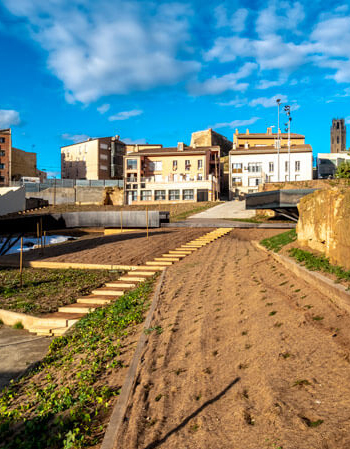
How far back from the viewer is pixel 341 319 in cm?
543

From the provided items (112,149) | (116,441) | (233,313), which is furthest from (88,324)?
(112,149)

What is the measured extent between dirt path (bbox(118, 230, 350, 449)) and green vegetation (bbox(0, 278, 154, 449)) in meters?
0.55

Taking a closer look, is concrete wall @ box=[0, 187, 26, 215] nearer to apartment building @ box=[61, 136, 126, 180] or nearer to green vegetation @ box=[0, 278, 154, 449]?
apartment building @ box=[61, 136, 126, 180]

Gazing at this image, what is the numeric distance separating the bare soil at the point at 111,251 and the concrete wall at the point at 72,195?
42.4 m

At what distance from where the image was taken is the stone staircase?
27.8 ft

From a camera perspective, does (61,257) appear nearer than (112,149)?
Yes

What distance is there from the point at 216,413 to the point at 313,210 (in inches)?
329

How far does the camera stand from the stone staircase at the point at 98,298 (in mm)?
8484

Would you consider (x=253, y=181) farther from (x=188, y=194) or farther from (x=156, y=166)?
(x=156, y=166)

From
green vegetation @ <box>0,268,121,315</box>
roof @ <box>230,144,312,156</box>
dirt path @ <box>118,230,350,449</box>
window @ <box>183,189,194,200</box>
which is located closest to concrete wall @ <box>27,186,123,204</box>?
window @ <box>183,189,194,200</box>

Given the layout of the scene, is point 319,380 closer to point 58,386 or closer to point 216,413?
point 216,413

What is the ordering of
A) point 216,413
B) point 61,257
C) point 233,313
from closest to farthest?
point 216,413
point 233,313
point 61,257

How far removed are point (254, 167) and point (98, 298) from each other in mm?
54828

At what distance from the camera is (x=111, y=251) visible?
17.5m
